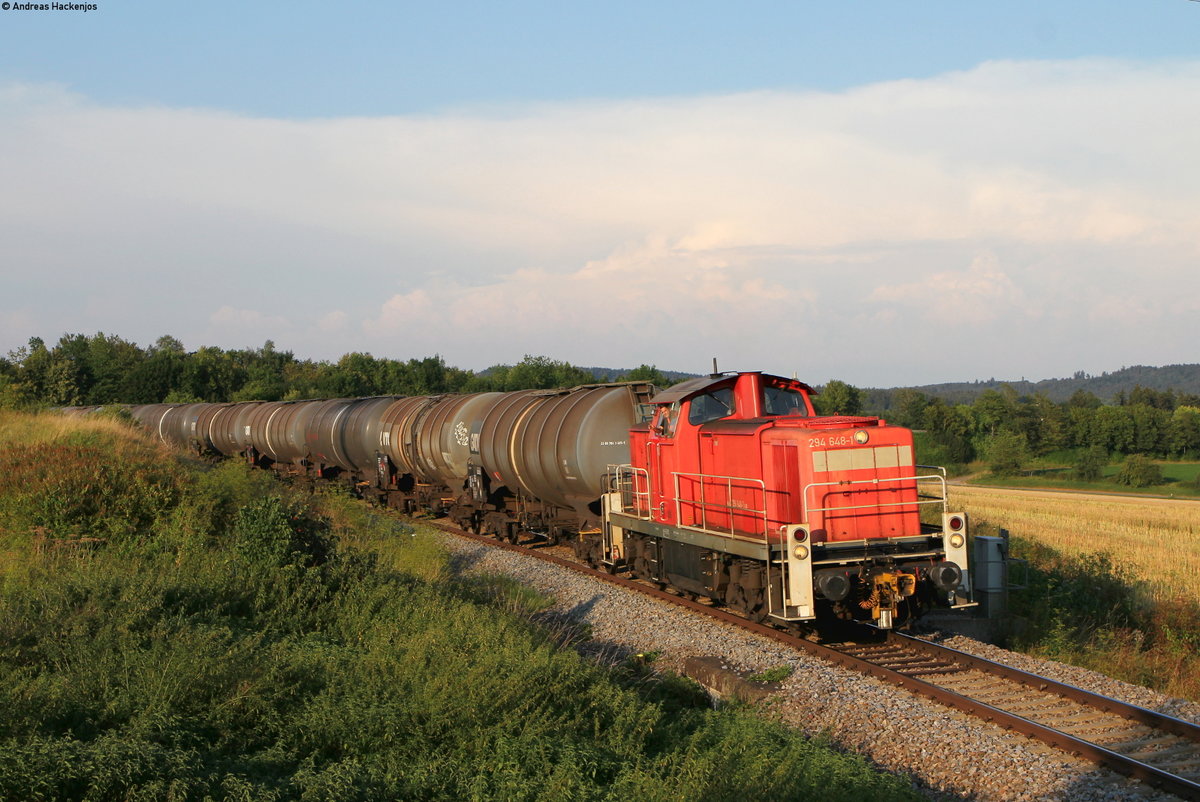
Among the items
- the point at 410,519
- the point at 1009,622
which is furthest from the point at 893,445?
the point at 410,519

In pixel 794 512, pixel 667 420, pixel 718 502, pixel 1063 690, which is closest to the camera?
pixel 1063 690

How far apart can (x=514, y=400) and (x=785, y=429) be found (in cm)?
1023

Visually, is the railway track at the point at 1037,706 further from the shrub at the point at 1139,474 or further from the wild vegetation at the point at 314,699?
the shrub at the point at 1139,474

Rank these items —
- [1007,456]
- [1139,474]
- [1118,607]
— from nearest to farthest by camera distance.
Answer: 1. [1118,607]
2. [1139,474]
3. [1007,456]

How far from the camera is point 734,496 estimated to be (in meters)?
12.0

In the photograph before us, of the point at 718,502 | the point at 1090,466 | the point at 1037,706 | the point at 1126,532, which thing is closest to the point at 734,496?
the point at 718,502

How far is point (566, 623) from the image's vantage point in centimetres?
1276

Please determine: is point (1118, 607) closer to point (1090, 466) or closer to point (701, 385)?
point (701, 385)

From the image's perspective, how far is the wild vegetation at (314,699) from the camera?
5.55 meters

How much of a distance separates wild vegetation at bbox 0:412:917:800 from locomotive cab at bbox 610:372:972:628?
188 centimetres

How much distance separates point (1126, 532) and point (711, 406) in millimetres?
23618

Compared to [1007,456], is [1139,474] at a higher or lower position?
lower

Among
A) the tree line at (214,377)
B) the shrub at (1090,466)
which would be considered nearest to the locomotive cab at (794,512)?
the tree line at (214,377)

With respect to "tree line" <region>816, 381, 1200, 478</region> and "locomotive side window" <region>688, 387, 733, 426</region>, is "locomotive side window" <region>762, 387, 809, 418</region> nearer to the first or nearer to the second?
"locomotive side window" <region>688, 387, 733, 426</region>
